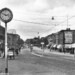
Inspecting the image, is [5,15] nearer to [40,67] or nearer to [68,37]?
[40,67]

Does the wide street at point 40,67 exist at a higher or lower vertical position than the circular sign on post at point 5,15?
lower

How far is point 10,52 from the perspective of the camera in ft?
103

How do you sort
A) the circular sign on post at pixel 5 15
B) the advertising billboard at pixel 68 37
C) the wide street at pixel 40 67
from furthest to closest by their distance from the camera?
1. the advertising billboard at pixel 68 37
2. the wide street at pixel 40 67
3. the circular sign on post at pixel 5 15

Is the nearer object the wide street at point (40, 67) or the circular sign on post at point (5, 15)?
the circular sign on post at point (5, 15)

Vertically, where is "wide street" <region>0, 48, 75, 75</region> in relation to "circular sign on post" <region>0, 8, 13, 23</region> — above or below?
below

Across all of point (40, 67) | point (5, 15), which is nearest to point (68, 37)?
point (40, 67)

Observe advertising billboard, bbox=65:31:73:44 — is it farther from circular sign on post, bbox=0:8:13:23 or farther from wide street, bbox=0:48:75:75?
circular sign on post, bbox=0:8:13:23

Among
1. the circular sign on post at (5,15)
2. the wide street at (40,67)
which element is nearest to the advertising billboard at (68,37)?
the wide street at (40,67)

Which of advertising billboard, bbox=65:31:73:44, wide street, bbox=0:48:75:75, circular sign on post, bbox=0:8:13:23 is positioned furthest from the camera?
advertising billboard, bbox=65:31:73:44

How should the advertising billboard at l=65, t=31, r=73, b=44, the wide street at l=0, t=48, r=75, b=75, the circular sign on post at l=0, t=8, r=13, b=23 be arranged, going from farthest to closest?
the advertising billboard at l=65, t=31, r=73, b=44
the wide street at l=0, t=48, r=75, b=75
the circular sign on post at l=0, t=8, r=13, b=23

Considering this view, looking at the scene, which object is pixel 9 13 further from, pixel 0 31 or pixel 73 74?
pixel 0 31

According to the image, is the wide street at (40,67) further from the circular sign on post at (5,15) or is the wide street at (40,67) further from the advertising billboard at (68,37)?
the advertising billboard at (68,37)

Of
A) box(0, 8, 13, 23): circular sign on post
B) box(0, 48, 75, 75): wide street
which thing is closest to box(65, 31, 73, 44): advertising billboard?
box(0, 48, 75, 75): wide street

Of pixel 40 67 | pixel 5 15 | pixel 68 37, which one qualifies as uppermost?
pixel 68 37
